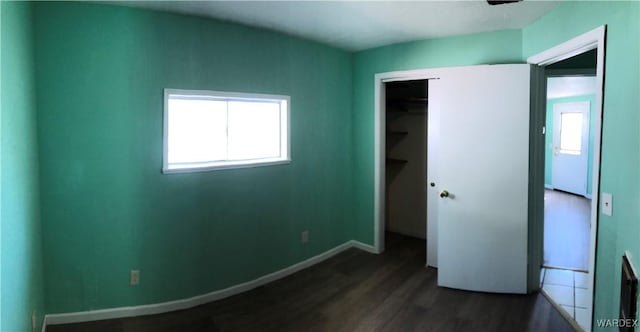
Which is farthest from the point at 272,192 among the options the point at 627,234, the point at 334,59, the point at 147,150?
the point at 627,234

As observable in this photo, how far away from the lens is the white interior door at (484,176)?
2814 millimetres

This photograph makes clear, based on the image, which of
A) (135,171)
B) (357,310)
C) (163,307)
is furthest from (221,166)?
(357,310)

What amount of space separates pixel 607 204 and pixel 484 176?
1044mm

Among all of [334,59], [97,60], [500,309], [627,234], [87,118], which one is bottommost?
[500,309]

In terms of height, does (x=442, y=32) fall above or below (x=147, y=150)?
above

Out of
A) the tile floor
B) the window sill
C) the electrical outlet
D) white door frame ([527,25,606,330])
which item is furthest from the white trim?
the electrical outlet

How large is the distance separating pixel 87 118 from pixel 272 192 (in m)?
1.54

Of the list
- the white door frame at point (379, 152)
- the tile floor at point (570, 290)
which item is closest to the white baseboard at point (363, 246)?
the white door frame at point (379, 152)

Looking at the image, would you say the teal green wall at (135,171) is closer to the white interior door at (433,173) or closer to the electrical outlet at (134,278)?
the electrical outlet at (134,278)

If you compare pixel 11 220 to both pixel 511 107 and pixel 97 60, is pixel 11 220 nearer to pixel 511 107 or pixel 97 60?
pixel 97 60

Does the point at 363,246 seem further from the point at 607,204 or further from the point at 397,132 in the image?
the point at 607,204

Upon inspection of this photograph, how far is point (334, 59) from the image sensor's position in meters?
3.75

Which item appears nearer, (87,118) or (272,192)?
(87,118)

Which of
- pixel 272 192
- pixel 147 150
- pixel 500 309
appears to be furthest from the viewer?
pixel 272 192
